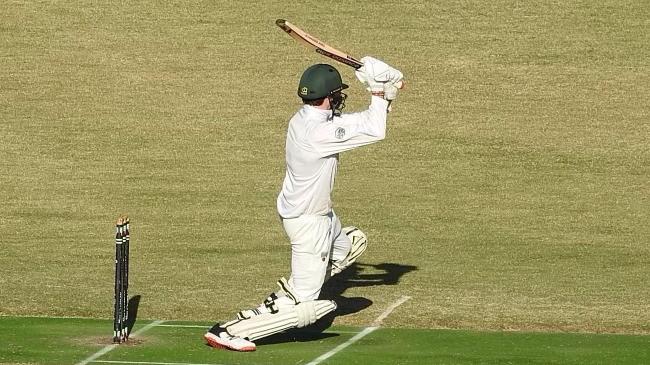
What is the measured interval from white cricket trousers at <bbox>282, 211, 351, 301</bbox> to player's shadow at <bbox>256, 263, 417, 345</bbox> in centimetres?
65

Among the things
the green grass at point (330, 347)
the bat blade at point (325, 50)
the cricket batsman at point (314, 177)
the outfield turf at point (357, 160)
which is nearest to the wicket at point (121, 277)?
the green grass at point (330, 347)

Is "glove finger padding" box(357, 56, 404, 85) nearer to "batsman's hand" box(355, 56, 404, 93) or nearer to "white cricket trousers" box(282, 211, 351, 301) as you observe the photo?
"batsman's hand" box(355, 56, 404, 93)

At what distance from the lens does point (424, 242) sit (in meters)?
20.1

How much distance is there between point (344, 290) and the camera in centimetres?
1612

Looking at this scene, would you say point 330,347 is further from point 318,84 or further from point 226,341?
point 318,84

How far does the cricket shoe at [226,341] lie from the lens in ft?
42.3

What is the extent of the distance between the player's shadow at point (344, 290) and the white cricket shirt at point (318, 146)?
1.21 m

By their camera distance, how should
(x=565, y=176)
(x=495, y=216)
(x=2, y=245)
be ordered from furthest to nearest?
(x=565, y=176), (x=495, y=216), (x=2, y=245)

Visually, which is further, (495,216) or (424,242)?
(495,216)

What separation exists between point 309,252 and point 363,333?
1.18 m

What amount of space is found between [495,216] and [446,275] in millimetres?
4868

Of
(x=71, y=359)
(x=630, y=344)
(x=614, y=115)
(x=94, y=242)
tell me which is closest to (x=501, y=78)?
(x=614, y=115)

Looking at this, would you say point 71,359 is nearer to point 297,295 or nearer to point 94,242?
point 297,295

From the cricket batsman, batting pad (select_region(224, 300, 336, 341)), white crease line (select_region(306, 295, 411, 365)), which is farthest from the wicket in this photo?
white crease line (select_region(306, 295, 411, 365))
